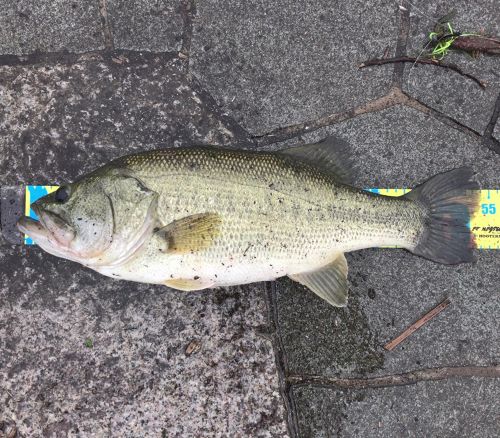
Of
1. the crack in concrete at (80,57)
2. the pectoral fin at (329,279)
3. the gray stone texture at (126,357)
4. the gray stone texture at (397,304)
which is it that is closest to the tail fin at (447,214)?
the gray stone texture at (397,304)

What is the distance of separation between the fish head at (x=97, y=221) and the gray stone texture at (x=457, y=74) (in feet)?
6.56

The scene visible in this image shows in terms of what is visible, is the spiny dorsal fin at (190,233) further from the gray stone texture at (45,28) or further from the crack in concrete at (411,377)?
the gray stone texture at (45,28)

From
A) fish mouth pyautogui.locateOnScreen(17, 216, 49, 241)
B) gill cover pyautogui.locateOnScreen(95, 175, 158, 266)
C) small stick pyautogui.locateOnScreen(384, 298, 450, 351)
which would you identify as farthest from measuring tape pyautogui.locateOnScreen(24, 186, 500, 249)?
fish mouth pyautogui.locateOnScreen(17, 216, 49, 241)

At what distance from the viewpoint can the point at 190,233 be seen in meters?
2.34

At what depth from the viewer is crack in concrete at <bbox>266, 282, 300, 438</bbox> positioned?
2.81 metres

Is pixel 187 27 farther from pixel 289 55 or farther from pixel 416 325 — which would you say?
pixel 416 325

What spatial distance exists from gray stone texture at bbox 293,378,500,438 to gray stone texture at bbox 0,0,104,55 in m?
2.73

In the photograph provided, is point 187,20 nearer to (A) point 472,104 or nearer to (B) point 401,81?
(B) point 401,81

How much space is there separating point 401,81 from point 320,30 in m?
0.66

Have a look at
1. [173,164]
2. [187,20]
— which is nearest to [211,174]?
[173,164]

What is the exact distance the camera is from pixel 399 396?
9.61 ft

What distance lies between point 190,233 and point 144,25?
162 cm

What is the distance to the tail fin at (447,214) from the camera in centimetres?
275

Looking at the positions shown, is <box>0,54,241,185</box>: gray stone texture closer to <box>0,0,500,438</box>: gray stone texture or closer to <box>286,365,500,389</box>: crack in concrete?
<box>0,0,500,438</box>: gray stone texture
